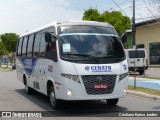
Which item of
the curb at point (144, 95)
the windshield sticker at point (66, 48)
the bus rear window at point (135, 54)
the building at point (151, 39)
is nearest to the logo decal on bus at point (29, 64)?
the windshield sticker at point (66, 48)

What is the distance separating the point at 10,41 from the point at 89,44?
62.3 metres

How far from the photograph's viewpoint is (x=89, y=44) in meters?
11.0

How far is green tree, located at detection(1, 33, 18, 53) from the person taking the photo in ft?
224

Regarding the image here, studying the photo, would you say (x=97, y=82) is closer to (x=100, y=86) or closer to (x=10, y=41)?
(x=100, y=86)

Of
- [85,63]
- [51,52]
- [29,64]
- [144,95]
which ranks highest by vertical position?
[51,52]

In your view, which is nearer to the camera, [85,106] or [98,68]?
[98,68]

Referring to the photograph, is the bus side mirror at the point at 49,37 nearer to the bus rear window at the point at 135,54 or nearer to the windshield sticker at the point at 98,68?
the windshield sticker at the point at 98,68

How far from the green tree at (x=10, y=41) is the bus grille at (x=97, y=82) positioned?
57183mm

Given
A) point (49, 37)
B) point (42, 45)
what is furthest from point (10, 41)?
point (49, 37)

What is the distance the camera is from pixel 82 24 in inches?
453

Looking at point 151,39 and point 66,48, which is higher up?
point 151,39

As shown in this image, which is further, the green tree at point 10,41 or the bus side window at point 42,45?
the green tree at point 10,41

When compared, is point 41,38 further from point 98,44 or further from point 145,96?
point 145,96

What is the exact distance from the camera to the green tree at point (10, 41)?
68.2 m
